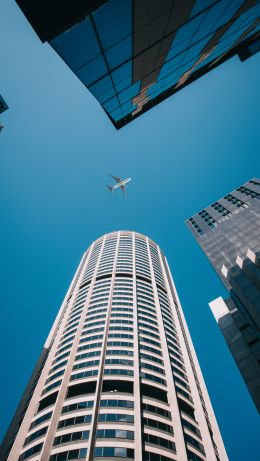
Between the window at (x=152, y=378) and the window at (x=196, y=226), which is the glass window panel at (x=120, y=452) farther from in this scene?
the window at (x=196, y=226)

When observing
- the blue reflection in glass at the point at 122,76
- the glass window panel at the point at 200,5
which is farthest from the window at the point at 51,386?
the glass window panel at the point at 200,5

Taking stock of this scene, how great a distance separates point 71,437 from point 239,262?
114ft

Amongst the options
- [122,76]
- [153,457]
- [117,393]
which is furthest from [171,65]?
[117,393]

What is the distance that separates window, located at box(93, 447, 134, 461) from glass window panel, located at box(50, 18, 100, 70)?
4259 centimetres

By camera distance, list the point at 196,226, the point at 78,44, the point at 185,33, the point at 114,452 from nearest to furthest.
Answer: the point at 78,44
the point at 185,33
the point at 114,452
the point at 196,226

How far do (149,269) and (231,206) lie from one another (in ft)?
116

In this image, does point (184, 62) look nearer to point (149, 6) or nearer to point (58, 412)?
point (149, 6)

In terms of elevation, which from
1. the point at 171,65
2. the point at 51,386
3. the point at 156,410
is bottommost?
the point at 156,410

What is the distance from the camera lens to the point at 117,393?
1730 inches

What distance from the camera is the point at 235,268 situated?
43.1m

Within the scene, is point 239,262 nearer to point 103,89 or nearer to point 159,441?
point 159,441

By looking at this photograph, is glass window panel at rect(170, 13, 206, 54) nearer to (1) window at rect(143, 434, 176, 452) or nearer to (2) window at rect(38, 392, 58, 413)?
(1) window at rect(143, 434, 176, 452)

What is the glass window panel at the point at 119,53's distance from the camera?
8062mm

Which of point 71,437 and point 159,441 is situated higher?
point 71,437
